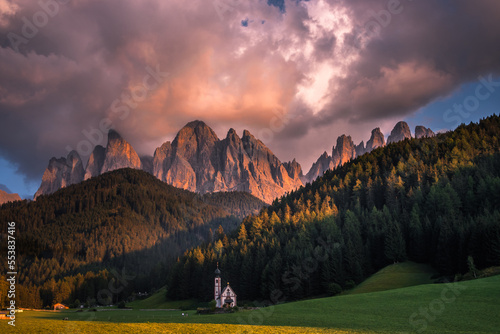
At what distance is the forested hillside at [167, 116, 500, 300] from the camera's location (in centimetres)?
7400

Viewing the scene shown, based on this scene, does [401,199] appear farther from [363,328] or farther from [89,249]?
[89,249]

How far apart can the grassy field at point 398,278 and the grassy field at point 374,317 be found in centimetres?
1613

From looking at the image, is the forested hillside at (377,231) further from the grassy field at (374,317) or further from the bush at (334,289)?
the grassy field at (374,317)

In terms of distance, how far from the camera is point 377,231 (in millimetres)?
86750

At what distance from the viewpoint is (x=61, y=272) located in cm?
16350

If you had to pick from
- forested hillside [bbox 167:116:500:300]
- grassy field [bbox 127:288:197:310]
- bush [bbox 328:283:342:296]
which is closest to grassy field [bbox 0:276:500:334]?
bush [bbox 328:283:342:296]

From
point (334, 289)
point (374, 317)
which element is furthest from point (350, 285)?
point (374, 317)

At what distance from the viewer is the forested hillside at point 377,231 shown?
7400 centimetres

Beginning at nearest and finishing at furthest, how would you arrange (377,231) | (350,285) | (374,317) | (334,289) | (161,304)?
(374,317)
(334,289)
(350,285)
(377,231)
(161,304)

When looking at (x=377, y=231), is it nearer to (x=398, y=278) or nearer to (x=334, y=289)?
(x=398, y=278)

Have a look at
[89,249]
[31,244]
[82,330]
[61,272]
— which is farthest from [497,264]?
[31,244]

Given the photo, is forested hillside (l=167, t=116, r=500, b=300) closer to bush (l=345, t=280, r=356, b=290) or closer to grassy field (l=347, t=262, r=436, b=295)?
bush (l=345, t=280, r=356, b=290)

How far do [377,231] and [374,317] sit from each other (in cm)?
5394

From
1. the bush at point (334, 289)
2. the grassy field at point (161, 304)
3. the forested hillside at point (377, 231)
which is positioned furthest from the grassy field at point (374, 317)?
A: the grassy field at point (161, 304)
